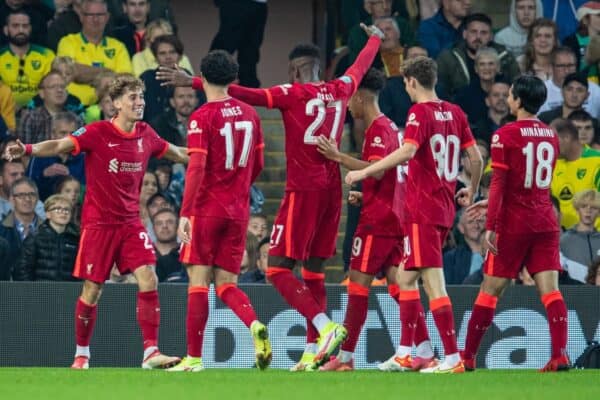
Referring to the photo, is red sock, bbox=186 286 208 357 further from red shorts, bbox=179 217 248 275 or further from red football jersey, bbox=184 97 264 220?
red football jersey, bbox=184 97 264 220

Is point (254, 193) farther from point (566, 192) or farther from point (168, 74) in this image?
point (168, 74)

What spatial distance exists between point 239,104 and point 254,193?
6.13 metres

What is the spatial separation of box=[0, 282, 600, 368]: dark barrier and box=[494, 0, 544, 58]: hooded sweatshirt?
211 inches

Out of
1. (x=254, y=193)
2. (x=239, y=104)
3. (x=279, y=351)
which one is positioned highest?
(x=239, y=104)

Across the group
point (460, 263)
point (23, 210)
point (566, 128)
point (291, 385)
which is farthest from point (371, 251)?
point (566, 128)

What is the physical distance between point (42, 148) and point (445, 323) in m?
3.45

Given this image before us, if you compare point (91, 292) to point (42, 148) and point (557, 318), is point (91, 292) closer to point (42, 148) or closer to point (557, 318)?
point (42, 148)

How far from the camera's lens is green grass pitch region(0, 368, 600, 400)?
1024 cm

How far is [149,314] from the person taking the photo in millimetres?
12977

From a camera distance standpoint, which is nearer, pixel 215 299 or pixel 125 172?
pixel 125 172

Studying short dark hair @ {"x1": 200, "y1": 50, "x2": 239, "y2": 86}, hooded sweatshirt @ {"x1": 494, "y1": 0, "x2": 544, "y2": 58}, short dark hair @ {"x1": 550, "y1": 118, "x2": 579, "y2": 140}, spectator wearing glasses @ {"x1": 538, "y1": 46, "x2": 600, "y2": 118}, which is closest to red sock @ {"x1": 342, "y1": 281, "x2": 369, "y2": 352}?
short dark hair @ {"x1": 200, "y1": 50, "x2": 239, "y2": 86}

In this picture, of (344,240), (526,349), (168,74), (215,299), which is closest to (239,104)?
(168,74)

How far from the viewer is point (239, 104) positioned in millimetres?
12344

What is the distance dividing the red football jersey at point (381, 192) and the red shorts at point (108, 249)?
5.91ft
